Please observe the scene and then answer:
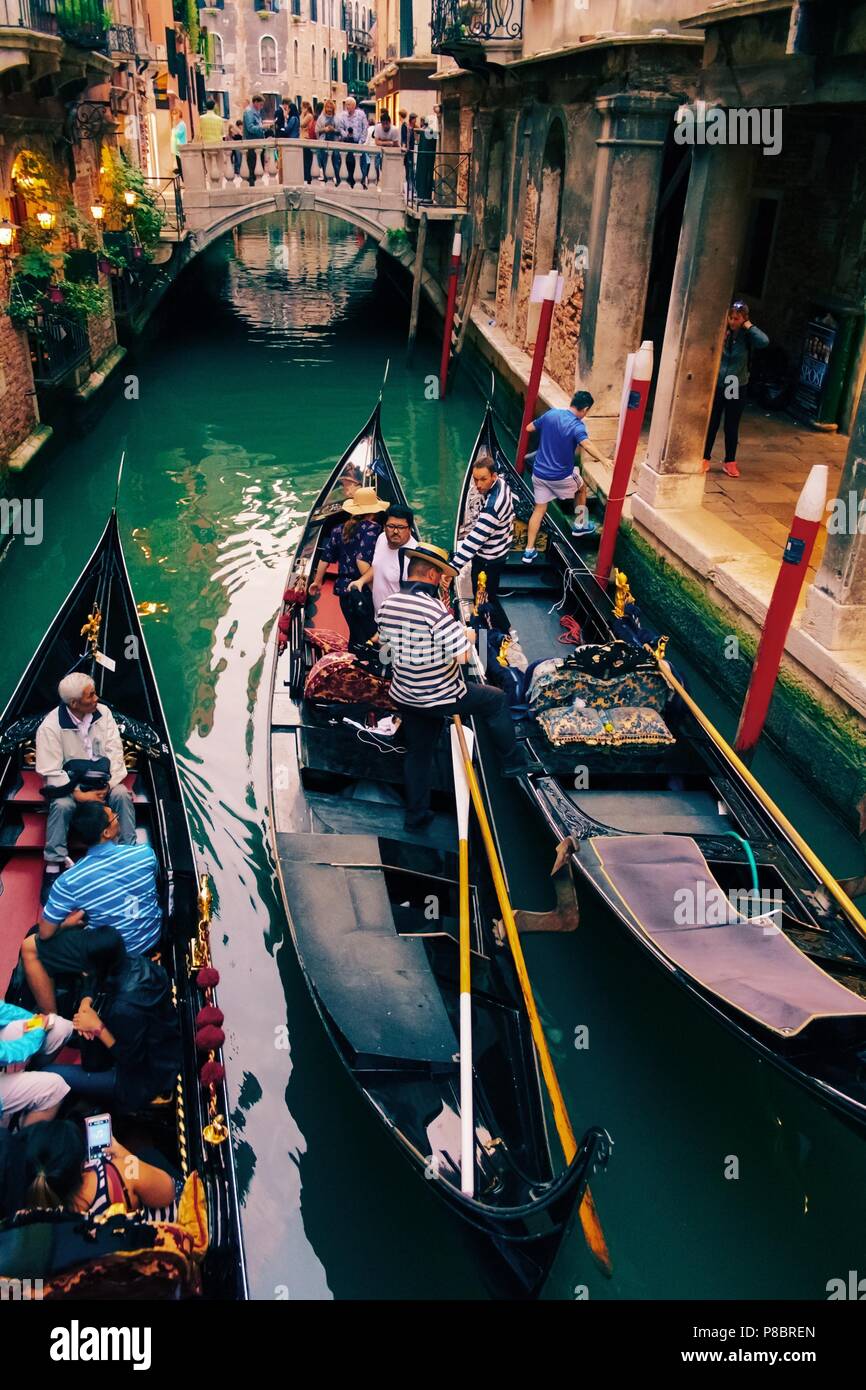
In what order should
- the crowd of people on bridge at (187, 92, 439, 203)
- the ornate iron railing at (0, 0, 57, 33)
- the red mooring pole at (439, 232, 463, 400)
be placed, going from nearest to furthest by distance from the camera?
the ornate iron railing at (0, 0, 57, 33), the red mooring pole at (439, 232, 463, 400), the crowd of people on bridge at (187, 92, 439, 203)

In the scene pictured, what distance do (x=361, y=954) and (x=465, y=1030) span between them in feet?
1.33

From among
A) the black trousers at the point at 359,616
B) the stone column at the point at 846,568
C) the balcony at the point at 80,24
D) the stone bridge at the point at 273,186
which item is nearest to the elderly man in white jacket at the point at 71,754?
the black trousers at the point at 359,616

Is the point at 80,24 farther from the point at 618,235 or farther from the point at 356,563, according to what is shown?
the point at 356,563

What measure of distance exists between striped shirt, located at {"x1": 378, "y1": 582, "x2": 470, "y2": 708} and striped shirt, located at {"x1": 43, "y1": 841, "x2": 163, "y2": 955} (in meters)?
0.82

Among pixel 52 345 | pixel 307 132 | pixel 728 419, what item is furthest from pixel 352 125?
pixel 728 419

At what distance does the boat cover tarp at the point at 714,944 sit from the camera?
230cm

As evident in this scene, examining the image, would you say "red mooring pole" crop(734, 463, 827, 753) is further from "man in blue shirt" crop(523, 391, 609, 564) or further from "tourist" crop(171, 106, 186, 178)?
"tourist" crop(171, 106, 186, 178)

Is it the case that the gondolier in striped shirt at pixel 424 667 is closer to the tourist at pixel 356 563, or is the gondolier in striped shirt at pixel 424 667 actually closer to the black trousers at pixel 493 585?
the tourist at pixel 356 563

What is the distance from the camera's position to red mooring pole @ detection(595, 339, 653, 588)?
15.3 feet

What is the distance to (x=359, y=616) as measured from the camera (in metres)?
3.91

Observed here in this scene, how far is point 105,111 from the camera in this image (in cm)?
878

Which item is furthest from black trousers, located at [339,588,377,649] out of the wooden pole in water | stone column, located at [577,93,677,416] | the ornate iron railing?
the wooden pole in water
